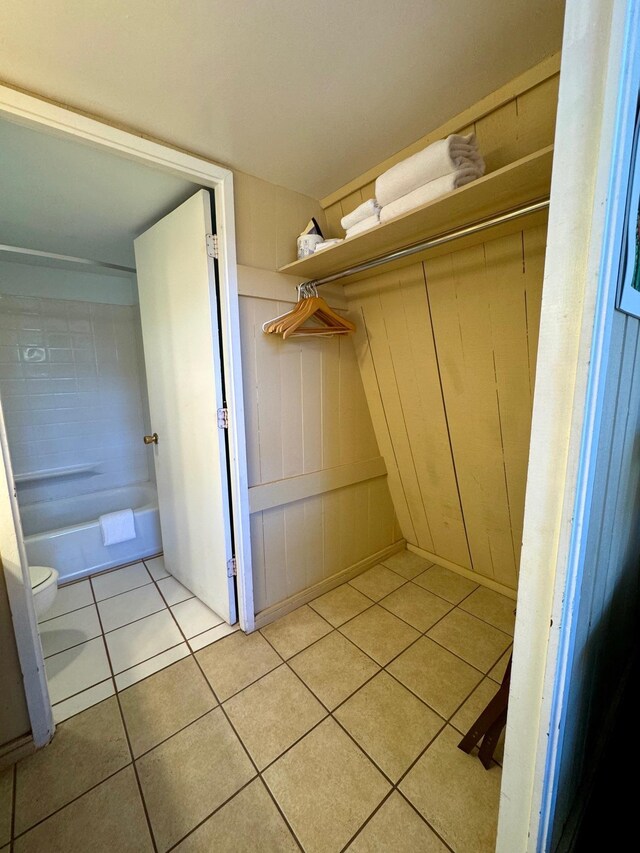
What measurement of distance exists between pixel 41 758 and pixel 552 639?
1.73 meters

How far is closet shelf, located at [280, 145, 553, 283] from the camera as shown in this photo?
3.06ft

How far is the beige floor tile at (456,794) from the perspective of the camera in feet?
3.11

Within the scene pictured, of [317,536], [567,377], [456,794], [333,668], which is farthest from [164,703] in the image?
[567,377]

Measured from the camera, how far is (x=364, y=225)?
1.33 m

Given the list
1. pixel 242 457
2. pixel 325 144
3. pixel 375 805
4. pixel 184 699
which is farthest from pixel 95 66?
pixel 375 805

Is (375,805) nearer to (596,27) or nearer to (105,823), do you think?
(105,823)

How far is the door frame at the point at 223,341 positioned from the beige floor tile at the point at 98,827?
0.31 meters

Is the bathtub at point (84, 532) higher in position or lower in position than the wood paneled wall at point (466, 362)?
lower

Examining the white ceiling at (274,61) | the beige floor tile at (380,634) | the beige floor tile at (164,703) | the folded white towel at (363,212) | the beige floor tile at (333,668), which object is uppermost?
the white ceiling at (274,61)

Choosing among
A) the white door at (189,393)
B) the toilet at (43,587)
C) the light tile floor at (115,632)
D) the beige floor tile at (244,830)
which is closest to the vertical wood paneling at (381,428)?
the white door at (189,393)

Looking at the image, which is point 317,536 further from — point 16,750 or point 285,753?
point 16,750

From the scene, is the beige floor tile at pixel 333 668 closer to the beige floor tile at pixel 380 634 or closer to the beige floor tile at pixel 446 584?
the beige floor tile at pixel 380 634

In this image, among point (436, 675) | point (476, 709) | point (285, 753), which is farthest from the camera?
point (436, 675)

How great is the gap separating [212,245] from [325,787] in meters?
2.12
